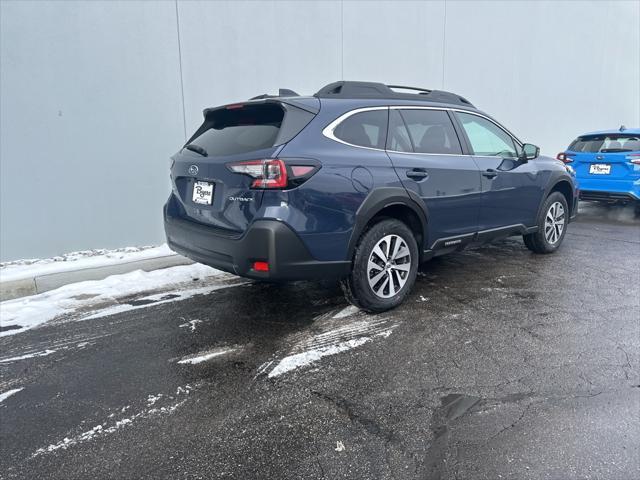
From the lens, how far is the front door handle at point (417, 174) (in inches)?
152

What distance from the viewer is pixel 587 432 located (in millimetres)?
2396

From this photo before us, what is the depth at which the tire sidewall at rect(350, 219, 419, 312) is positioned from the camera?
11.9ft

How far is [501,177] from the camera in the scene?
477cm

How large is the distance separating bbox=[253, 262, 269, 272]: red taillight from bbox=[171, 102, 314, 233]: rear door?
0.26 meters

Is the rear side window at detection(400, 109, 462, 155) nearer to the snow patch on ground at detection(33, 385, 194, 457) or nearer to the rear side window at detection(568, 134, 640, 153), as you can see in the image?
the snow patch on ground at detection(33, 385, 194, 457)

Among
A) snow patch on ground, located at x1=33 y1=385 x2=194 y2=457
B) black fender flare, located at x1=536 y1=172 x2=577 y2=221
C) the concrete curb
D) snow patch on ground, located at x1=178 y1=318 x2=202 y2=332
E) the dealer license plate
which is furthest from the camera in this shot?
black fender flare, located at x1=536 y1=172 x2=577 y2=221

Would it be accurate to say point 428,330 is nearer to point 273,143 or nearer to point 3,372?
point 273,143

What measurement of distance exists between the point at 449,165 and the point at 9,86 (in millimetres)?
4659

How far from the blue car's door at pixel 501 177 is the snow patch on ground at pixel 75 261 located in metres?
3.70

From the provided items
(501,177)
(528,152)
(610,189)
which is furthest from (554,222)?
(610,189)

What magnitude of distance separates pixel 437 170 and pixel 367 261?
1115 mm

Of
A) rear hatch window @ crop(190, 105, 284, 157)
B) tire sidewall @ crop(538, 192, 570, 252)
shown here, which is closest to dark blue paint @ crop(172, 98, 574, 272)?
rear hatch window @ crop(190, 105, 284, 157)

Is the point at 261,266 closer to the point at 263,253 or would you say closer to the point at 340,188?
the point at 263,253

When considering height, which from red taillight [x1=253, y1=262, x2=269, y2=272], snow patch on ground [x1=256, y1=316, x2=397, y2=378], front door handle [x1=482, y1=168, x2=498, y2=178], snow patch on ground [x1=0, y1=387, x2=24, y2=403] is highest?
front door handle [x1=482, y1=168, x2=498, y2=178]
